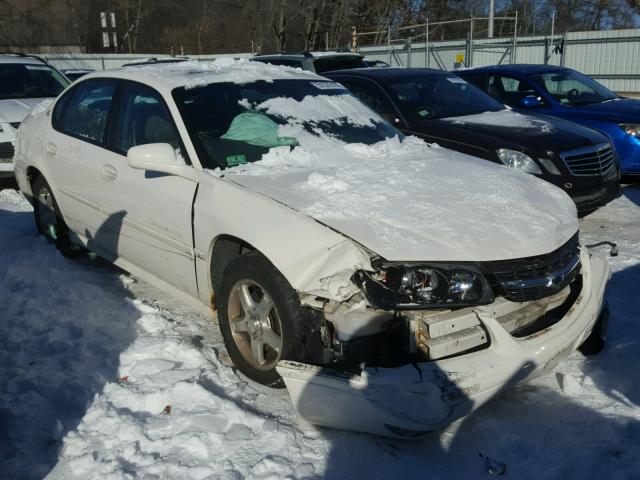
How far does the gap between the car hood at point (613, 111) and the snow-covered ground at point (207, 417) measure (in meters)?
4.28

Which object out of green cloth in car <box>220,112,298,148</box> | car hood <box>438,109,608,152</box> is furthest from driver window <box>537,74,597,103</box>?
green cloth in car <box>220,112,298,148</box>

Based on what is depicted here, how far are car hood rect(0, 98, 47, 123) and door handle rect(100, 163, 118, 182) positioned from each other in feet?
15.2

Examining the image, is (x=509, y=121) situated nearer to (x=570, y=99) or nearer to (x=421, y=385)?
(x=570, y=99)

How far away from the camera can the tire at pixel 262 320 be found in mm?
2861

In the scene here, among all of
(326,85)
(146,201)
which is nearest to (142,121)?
(146,201)

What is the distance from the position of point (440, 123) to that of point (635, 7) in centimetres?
3826

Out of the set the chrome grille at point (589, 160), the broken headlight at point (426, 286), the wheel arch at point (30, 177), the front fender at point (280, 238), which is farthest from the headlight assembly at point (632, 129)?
the wheel arch at point (30, 177)

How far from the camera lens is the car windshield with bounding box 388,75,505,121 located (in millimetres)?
6816

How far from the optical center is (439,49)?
2284 centimetres

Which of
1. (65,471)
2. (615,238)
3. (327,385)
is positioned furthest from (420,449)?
(615,238)

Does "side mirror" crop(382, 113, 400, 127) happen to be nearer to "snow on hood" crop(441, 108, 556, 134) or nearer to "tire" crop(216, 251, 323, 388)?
"snow on hood" crop(441, 108, 556, 134)

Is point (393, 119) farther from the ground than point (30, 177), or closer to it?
farther from the ground

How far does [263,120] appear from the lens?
3914 millimetres

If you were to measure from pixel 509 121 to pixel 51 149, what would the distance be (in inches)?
172
